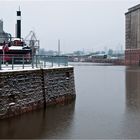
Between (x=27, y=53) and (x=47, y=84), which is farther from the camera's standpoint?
(x=27, y=53)

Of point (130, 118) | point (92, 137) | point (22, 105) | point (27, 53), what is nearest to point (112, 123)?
point (130, 118)

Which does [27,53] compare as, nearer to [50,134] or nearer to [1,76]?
[1,76]

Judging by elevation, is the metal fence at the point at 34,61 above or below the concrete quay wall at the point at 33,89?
above

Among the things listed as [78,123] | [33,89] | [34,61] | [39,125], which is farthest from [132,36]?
[39,125]

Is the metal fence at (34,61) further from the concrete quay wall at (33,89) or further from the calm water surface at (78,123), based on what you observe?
the calm water surface at (78,123)

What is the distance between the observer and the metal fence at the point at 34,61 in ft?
69.0

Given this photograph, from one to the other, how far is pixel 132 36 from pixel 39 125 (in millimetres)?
105497

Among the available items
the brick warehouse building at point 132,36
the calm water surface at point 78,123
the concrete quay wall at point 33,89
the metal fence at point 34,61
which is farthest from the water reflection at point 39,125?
the brick warehouse building at point 132,36

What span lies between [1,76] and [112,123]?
212 inches

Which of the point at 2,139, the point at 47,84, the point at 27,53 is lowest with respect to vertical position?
the point at 2,139

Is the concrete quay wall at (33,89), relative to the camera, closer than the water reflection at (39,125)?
No

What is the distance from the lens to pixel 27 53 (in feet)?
90.0

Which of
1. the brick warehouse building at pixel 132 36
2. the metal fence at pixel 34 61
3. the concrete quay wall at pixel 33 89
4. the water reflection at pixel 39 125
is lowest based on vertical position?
the water reflection at pixel 39 125

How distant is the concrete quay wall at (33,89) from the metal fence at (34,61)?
2.51 feet
